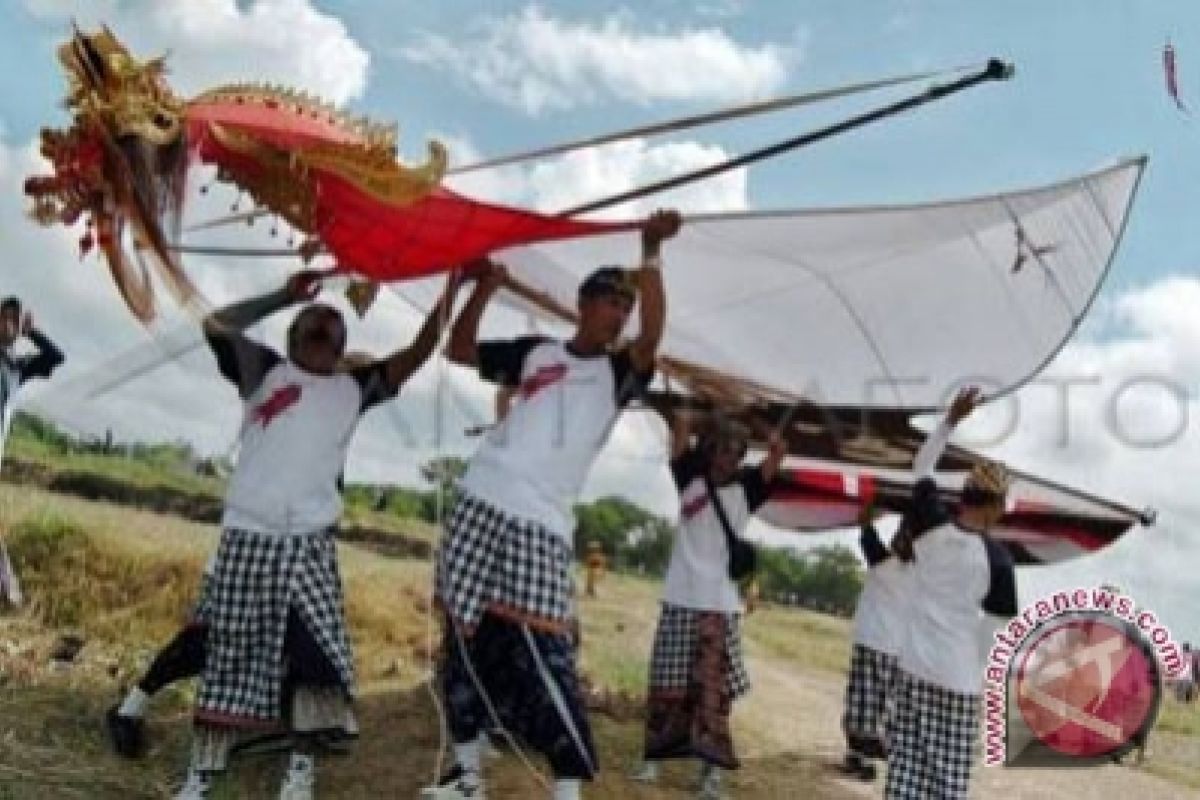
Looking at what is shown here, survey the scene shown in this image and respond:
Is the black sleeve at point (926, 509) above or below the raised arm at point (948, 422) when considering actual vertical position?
below

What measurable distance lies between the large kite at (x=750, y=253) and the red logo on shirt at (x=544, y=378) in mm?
538

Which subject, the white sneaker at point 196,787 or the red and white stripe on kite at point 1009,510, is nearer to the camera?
the white sneaker at point 196,787

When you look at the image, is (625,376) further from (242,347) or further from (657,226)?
(242,347)

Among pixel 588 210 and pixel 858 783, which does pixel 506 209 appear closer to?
pixel 588 210

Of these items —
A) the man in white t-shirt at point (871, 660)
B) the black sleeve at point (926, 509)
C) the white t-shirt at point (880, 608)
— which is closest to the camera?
the black sleeve at point (926, 509)

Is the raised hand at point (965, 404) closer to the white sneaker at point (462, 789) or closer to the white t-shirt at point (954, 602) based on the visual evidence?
the white t-shirt at point (954, 602)

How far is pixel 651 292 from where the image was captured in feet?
15.0

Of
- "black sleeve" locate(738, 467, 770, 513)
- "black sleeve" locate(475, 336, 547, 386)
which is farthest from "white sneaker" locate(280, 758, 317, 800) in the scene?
"black sleeve" locate(738, 467, 770, 513)

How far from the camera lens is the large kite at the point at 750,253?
4.80 m

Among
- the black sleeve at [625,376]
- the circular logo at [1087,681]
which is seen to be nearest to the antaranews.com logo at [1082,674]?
the circular logo at [1087,681]

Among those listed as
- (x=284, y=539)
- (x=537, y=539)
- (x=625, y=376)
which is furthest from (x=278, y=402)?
(x=625, y=376)

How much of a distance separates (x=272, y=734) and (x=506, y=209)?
1986 millimetres

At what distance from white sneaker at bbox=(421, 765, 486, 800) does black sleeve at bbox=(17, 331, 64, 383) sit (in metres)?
3.93

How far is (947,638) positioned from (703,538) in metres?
1.04
